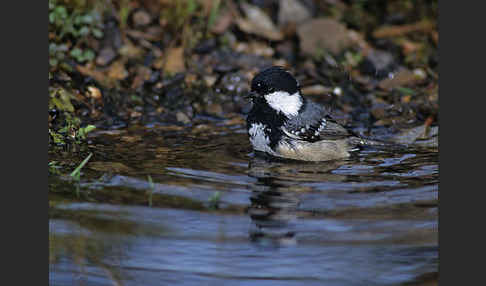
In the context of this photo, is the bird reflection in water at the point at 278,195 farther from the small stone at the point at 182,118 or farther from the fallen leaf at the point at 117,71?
Result: the fallen leaf at the point at 117,71

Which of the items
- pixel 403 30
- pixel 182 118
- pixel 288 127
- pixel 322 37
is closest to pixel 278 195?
pixel 288 127

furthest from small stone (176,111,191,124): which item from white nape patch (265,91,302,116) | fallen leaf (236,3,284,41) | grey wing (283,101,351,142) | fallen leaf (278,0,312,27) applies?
fallen leaf (278,0,312,27)

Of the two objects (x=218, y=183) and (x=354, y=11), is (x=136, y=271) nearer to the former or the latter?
(x=218, y=183)

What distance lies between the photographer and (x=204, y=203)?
16.0ft

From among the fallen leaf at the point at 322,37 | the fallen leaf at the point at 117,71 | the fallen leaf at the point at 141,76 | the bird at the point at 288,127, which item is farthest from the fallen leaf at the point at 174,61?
the bird at the point at 288,127

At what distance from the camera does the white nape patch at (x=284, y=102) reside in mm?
6387

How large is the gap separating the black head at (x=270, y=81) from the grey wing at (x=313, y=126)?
1.19 feet

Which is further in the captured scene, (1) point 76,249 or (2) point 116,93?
(2) point 116,93

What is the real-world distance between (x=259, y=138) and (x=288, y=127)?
1.20 feet

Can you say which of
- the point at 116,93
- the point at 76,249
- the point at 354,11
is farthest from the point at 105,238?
the point at 354,11

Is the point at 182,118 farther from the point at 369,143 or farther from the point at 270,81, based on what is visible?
the point at 369,143

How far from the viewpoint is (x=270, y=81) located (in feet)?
20.7

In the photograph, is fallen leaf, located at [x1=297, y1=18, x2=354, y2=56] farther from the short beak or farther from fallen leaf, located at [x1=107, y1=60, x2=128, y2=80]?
the short beak

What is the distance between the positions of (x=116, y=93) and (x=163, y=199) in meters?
3.04
